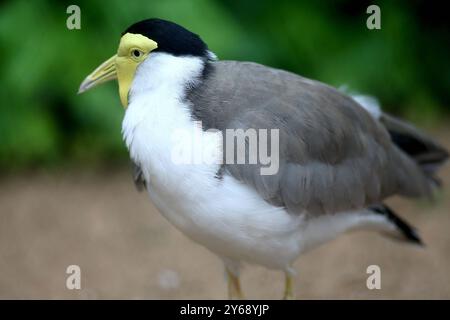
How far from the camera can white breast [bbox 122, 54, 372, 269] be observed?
2.77 meters

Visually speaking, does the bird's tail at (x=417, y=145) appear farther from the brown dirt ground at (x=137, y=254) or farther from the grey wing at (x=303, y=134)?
the brown dirt ground at (x=137, y=254)

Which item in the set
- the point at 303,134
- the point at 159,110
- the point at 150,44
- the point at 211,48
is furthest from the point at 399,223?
the point at 211,48

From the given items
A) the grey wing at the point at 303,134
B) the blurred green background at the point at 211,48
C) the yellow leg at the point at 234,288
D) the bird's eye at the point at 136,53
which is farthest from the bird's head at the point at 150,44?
the blurred green background at the point at 211,48

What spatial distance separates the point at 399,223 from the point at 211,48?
1.91m

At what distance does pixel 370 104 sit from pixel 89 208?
220cm

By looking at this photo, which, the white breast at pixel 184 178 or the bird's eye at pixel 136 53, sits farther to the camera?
the bird's eye at pixel 136 53

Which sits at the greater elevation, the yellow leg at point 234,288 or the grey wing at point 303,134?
the grey wing at point 303,134

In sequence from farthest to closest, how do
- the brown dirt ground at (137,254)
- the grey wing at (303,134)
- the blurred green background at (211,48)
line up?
the blurred green background at (211,48) < the brown dirt ground at (137,254) < the grey wing at (303,134)

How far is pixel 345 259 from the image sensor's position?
179 inches

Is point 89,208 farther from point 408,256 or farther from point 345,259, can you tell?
point 408,256

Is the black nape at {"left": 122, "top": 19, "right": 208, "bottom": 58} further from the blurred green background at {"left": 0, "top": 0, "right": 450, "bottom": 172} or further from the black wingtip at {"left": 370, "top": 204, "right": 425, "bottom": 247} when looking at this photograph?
the blurred green background at {"left": 0, "top": 0, "right": 450, "bottom": 172}

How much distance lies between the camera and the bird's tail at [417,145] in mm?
3656

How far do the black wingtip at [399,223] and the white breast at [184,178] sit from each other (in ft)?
2.08

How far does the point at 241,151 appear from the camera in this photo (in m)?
2.84
